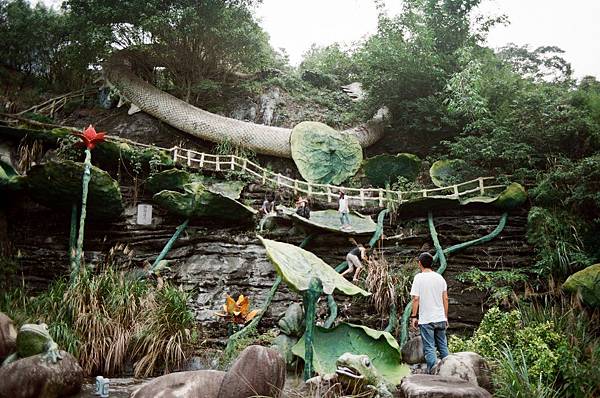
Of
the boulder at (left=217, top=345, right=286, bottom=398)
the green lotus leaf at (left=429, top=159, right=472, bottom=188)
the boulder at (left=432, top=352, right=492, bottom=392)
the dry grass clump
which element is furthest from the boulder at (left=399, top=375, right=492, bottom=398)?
the green lotus leaf at (left=429, top=159, right=472, bottom=188)

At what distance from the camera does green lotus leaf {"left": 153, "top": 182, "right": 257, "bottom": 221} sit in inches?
369

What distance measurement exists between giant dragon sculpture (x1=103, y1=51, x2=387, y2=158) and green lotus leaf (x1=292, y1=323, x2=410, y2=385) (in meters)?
6.73

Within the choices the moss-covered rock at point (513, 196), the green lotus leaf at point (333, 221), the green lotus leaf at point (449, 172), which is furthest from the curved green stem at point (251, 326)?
the moss-covered rock at point (513, 196)

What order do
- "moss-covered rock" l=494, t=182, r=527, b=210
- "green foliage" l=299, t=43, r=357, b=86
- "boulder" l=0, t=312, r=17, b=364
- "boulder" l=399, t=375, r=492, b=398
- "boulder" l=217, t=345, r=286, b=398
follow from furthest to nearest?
"green foliage" l=299, t=43, r=357, b=86, "moss-covered rock" l=494, t=182, r=527, b=210, "boulder" l=0, t=312, r=17, b=364, "boulder" l=217, t=345, r=286, b=398, "boulder" l=399, t=375, r=492, b=398

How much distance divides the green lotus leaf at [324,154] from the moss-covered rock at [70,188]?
4.19 metres

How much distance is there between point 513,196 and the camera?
8.75 metres

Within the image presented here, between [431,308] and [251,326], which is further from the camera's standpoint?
[251,326]

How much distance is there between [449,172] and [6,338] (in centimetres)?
838

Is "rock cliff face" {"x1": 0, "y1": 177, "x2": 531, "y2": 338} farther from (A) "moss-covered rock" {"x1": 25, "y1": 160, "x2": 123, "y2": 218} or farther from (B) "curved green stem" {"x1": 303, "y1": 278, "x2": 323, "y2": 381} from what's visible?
(B) "curved green stem" {"x1": 303, "y1": 278, "x2": 323, "y2": 381}

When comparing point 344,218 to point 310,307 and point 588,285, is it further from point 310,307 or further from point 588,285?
point 310,307

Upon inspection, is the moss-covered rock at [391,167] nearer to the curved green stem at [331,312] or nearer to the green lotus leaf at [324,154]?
the green lotus leaf at [324,154]

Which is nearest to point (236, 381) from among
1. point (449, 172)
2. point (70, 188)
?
point (70, 188)

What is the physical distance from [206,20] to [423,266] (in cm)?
1083

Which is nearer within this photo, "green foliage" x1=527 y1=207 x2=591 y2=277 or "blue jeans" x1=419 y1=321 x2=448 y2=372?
"blue jeans" x1=419 y1=321 x2=448 y2=372
